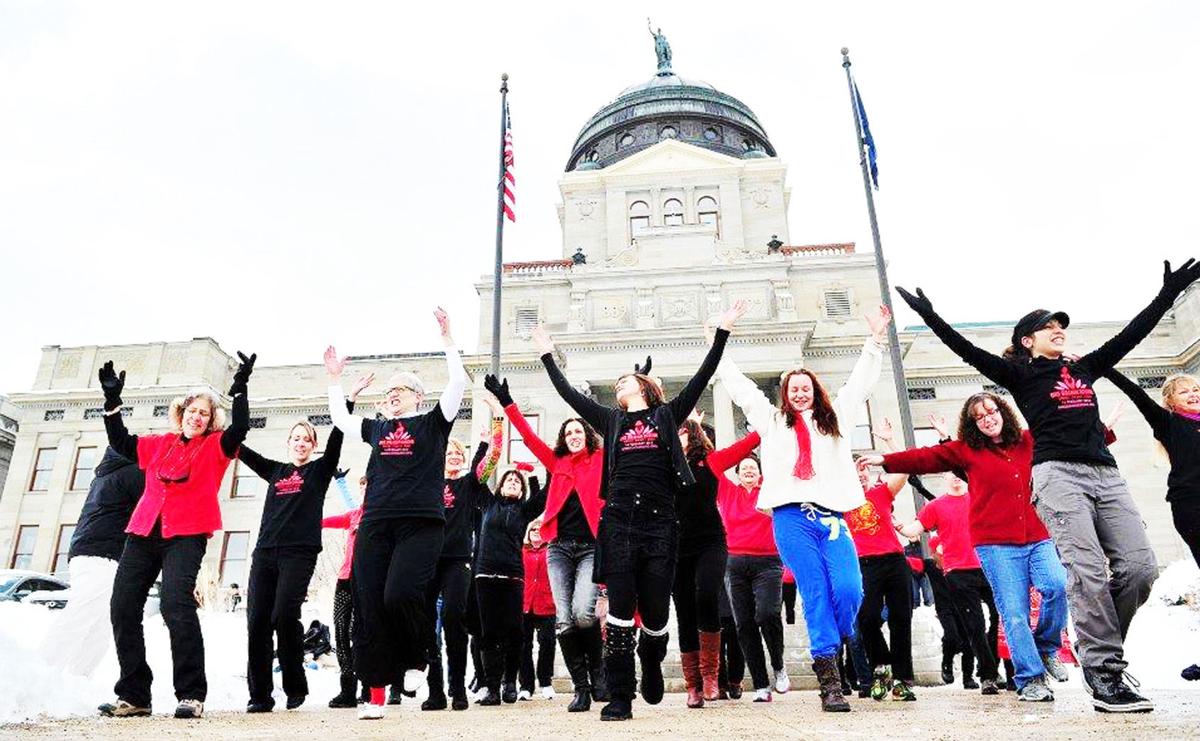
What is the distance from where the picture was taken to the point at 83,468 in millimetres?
33625

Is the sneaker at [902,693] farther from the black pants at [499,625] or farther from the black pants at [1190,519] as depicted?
the black pants at [499,625]

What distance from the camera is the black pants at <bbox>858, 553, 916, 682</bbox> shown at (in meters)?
6.25

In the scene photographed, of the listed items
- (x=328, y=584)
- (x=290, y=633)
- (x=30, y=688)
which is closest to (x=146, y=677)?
(x=30, y=688)

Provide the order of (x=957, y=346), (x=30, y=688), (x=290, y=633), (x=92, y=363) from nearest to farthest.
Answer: (x=30, y=688) < (x=957, y=346) < (x=290, y=633) < (x=92, y=363)

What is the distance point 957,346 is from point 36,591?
23.2 metres

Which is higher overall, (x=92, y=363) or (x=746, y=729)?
(x=92, y=363)

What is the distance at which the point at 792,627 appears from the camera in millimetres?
9281

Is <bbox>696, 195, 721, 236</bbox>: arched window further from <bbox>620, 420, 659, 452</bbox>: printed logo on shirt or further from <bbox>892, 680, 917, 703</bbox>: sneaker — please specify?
<bbox>620, 420, 659, 452</bbox>: printed logo on shirt

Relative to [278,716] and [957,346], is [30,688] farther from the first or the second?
[957,346]

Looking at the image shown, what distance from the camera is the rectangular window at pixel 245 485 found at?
3284 centimetres

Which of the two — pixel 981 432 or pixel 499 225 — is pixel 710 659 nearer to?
pixel 981 432

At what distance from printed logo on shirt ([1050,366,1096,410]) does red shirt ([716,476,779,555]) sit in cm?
220

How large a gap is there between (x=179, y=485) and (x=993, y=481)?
5.19m

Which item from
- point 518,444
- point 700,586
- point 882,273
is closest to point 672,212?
point 518,444
